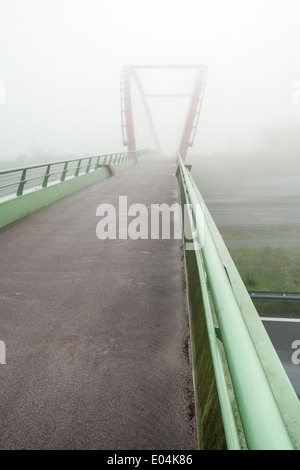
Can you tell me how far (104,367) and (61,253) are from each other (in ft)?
12.2

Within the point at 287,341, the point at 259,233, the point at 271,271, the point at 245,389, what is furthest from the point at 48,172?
the point at 259,233

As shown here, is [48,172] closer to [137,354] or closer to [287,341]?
[137,354]

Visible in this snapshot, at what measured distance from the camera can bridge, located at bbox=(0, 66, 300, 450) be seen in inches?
53.8

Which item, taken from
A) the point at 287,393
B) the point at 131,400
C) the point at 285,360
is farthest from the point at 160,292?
the point at 285,360

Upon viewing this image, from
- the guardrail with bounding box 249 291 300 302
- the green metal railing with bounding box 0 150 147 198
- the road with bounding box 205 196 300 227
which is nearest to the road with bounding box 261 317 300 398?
the guardrail with bounding box 249 291 300 302

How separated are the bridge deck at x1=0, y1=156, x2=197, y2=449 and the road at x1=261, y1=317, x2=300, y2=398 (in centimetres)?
1317

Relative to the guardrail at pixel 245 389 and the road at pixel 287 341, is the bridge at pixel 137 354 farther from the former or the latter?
the road at pixel 287 341

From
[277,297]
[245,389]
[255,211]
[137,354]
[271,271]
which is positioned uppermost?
[255,211]

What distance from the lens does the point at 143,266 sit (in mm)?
5906

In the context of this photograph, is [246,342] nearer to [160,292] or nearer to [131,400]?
[131,400]

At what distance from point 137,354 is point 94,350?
42 centimetres

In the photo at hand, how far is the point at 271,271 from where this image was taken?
35406 mm

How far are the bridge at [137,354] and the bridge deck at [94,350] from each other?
0.03 ft
